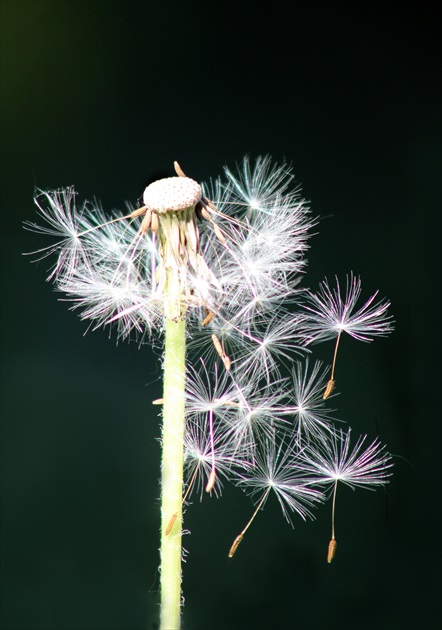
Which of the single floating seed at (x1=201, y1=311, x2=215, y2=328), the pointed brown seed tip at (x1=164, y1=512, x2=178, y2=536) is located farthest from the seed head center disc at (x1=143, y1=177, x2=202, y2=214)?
the pointed brown seed tip at (x1=164, y1=512, x2=178, y2=536)

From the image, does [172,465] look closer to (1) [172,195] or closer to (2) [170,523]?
(2) [170,523]

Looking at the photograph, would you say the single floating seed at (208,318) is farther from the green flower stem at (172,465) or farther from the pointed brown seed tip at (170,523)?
the pointed brown seed tip at (170,523)

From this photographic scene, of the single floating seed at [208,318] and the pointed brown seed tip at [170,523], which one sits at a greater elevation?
the single floating seed at [208,318]

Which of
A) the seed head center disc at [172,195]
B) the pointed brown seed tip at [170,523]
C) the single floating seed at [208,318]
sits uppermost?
the seed head center disc at [172,195]

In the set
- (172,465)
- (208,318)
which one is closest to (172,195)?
(208,318)

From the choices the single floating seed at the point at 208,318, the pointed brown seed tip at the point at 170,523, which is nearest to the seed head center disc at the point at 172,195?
the single floating seed at the point at 208,318

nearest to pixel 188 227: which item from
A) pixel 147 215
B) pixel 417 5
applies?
pixel 147 215

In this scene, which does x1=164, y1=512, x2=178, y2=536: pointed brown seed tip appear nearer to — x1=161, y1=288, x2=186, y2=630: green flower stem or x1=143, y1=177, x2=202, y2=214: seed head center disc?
x1=161, y1=288, x2=186, y2=630: green flower stem
